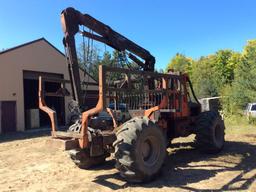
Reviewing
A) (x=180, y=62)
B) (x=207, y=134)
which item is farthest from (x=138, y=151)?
(x=180, y=62)

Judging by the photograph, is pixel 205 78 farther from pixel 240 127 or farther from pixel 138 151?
pixel 138 151

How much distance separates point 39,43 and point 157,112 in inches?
746

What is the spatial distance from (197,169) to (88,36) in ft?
14.7

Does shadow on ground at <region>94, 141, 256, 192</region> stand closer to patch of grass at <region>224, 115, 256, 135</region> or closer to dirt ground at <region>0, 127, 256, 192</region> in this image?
dirt ground at <region>0, 127, 256, 192</region>

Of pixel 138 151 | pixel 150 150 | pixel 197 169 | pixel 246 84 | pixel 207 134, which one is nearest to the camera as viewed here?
pixel 138 151

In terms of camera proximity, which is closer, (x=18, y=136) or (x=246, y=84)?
(x=18, y=136)

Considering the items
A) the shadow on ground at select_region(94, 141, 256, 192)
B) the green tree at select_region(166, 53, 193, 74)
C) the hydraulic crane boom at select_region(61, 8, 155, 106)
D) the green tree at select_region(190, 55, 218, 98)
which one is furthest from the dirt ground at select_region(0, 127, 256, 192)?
the green tree at select_region(166, 53, 193, 74)

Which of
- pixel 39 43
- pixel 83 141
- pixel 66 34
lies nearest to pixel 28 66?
pixel 39 43

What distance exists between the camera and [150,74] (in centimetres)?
741

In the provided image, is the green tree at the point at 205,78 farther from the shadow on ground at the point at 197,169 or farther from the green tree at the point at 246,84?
the shadow on ground at the point at 197,169

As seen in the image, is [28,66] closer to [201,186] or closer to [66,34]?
[66,34]

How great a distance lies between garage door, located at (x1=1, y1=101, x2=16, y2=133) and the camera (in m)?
21.8

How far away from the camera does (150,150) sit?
23.3 ft

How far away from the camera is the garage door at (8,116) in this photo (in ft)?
71.5
